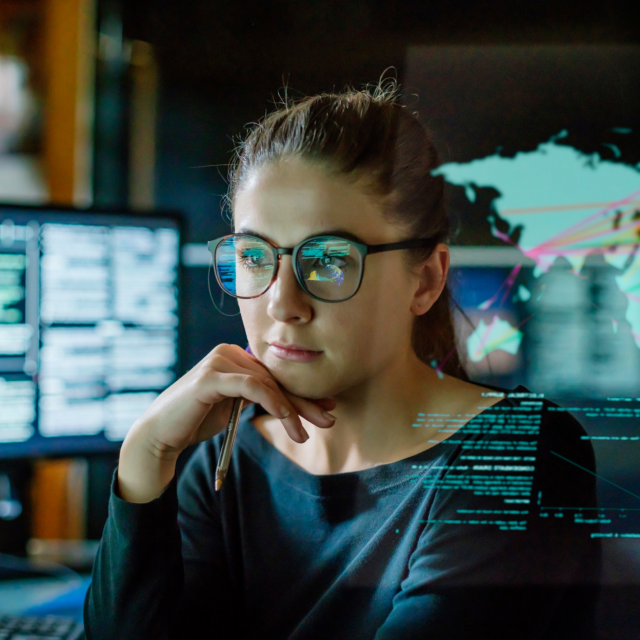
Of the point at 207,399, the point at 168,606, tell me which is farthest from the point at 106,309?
the point at 168,606

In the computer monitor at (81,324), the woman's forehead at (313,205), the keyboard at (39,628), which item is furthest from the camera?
the computer monitor at (81,324)

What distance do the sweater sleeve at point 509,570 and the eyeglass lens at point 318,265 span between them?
27 centimetres

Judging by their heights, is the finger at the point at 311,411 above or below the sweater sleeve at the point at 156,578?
above

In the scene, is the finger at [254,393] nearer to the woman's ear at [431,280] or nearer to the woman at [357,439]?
the woman at [357,439]

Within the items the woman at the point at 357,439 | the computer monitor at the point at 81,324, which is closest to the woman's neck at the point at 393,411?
the woman at the point at 357,439

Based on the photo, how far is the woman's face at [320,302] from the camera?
0.54m

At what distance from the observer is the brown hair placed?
21.2 inches

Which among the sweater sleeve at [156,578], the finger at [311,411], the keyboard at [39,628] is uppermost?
the finger at [311,411]

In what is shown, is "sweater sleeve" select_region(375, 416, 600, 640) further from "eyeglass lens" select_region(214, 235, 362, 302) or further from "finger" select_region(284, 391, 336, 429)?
"eyeglass lens" select_region(214, 235, 362, 302)

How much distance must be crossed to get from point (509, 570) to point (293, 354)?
0.35 m

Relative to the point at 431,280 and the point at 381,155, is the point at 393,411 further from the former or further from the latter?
the point at 381,155

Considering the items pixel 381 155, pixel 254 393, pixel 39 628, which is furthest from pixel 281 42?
pixel 39 628

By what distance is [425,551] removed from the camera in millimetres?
576

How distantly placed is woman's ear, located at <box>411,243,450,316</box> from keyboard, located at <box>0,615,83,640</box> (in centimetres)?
62
